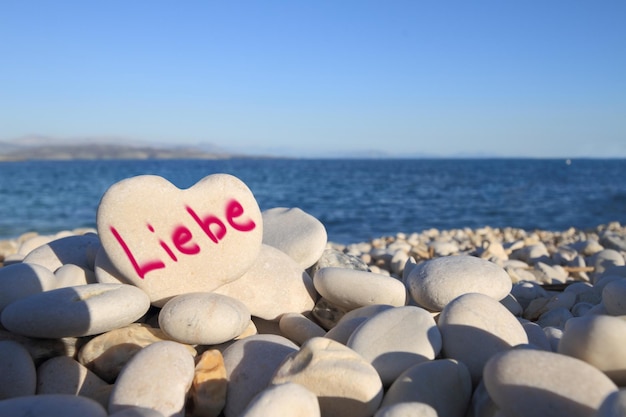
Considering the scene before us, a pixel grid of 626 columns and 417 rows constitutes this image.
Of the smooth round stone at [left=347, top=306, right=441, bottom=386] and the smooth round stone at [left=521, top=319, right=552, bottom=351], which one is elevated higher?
the smooth round stone at [left=347, top=306, right=441, bottom=386]

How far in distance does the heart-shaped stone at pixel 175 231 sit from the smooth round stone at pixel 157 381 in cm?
60

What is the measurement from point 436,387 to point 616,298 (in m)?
1.27

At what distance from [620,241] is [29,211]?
53.0ft

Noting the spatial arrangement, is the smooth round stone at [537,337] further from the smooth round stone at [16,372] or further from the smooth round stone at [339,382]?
the smooth round stone at [16,372]

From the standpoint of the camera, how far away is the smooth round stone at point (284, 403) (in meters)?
1.55

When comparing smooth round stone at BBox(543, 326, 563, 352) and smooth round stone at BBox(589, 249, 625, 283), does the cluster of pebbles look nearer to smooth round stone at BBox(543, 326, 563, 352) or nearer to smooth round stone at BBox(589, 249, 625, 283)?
smooth round stone at BBox(543, 326, 563, 352)

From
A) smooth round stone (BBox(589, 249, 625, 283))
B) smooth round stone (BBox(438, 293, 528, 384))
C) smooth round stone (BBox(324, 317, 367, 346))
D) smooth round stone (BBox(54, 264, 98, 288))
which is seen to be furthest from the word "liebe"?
smooth round stone (BBox(589, 249, 625, 283))

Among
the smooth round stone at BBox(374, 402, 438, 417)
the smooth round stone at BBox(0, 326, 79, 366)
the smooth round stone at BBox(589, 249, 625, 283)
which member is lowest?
the smooth round stone at BBox(589, 249, 625, 283)

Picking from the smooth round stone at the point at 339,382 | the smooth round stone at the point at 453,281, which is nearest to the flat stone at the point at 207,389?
the smooth round stone at the point at 339,382

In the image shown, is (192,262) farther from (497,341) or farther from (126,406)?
(497,341)

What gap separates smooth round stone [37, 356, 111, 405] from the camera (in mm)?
2090

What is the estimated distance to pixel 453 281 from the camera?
8.50 ft

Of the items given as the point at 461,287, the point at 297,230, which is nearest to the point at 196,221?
the point at 297,230

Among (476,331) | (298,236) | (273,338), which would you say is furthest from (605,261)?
(273,338)
